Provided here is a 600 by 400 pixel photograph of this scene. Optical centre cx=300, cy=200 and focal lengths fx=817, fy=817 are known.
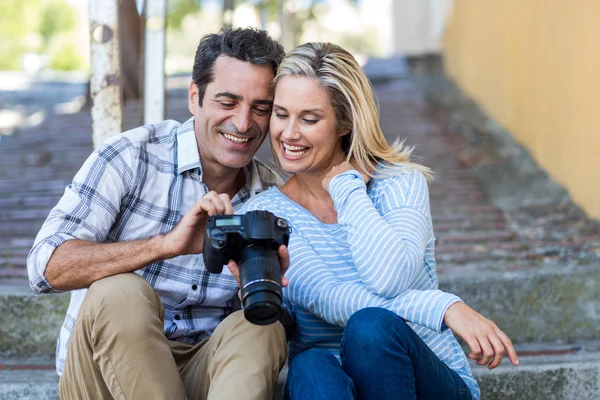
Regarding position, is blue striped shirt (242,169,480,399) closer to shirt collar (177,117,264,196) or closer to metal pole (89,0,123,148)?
shirt collar (177,117,264,196)

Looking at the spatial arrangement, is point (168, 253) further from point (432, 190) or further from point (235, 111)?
point (432, 190)

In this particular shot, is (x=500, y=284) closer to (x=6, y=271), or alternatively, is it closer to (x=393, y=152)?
(x=393, y=152)

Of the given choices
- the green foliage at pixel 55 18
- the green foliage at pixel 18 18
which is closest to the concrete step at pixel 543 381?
the green foliage at pixel 18 18

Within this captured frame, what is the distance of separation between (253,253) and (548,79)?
3152 mm

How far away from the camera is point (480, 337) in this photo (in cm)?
209

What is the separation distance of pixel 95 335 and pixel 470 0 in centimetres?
558

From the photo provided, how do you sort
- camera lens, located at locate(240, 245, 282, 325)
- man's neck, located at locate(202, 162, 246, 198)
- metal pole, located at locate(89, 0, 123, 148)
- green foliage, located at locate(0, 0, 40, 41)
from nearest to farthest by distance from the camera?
1. camera lens, located at locate(240, 245, 282, 325)
2. man's neck, located at locate(202, 162, 246, 198)
3. metal pole, located at locate(89, 0, 123, 148)
4. green foliage, located at locate(0, 0, 40, 41)

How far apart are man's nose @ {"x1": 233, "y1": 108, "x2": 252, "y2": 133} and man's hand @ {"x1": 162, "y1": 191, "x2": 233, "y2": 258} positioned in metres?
0.39

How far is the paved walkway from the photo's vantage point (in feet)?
12.0

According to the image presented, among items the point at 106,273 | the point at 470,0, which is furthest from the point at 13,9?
the point at 106,273

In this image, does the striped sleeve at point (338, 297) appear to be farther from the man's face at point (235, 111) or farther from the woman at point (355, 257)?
the man's face at point (235, 111)

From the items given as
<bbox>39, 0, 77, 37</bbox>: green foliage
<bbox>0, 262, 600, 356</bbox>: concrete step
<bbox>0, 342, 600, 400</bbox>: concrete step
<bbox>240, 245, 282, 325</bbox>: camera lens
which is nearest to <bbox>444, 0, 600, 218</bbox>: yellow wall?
<bbox>0, 262, 600, 356</bbox>: concrete step

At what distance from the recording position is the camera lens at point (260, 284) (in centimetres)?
195

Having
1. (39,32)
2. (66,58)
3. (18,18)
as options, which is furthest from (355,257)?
(39,32)
